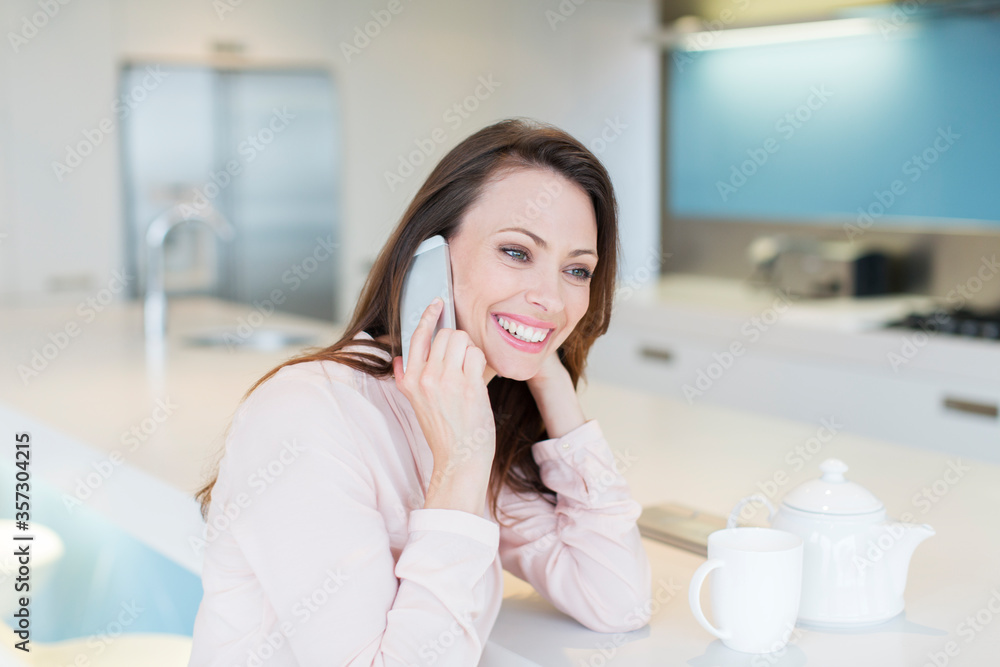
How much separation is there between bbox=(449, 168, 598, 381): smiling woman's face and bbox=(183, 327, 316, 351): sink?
1720mm

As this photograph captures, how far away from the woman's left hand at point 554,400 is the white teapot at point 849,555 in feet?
0.98

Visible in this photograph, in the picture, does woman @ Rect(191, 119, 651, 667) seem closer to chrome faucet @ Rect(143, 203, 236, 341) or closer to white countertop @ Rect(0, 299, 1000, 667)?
white countertop @ Rect(0, 299, 1000, 667)

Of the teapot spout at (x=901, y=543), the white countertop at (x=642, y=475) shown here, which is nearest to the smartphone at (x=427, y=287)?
the white countertop at (x=642, y=475)

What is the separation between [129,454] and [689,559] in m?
0.91

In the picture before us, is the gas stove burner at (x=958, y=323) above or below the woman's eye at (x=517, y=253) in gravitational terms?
below

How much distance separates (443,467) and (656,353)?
2600 mm

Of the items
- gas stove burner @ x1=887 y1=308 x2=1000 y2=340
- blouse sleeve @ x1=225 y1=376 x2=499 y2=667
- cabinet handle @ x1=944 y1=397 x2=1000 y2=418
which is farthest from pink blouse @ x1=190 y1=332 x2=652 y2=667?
gas stove burner @ x1=887 y1=308 x2=1000 y2=340

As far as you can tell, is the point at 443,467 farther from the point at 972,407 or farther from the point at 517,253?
the point at 972,407

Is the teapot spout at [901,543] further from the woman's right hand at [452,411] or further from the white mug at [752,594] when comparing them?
the woman's right hand at [452,411]

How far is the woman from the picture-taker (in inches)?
35.5

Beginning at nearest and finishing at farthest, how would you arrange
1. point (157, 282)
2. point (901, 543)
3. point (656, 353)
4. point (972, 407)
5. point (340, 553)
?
point (340, 553)
point (901, 543)
point (972, 407)
point (157, 282)
point (656, 353)

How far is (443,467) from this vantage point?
38.6 inches

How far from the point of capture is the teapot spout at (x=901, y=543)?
39.6 inches

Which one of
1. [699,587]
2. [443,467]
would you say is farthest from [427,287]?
[699,587]
